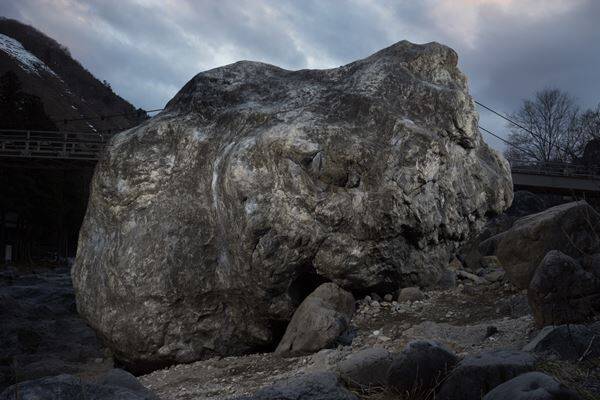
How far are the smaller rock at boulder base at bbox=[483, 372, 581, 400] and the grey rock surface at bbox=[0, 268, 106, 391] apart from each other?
14.2 ft

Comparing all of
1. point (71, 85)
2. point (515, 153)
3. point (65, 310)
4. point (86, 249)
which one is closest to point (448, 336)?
point (86, 249)

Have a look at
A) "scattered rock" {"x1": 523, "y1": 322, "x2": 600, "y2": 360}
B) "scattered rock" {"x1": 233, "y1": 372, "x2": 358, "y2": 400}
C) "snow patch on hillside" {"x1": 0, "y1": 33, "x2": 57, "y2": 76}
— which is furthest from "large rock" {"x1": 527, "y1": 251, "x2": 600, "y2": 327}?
"snow patch on hillside" {"x1": 0, "y1": 33, "x2": 57, "y2": 76}

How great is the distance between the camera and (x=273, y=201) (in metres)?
6.21

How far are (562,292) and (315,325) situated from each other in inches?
88.4

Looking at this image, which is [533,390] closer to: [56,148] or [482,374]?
[482,374]

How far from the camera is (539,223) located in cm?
632

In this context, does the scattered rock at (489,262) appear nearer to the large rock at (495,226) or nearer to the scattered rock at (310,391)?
the large rock at (495,226)

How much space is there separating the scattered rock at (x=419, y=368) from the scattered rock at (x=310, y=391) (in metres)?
0.30

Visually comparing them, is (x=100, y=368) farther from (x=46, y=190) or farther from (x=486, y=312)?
(x=46, y=190)

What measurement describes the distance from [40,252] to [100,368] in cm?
2913

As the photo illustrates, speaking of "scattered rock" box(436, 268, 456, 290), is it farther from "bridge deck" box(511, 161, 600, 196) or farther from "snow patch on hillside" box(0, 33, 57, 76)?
"snow patch on hillside" box(0, 33, 57, 76)

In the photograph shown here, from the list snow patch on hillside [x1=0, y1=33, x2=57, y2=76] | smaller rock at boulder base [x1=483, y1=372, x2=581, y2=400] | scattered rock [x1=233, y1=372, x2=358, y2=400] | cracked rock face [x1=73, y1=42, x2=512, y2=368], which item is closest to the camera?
smaller rock at boulder base [x1=483, y1=372, x2=581, y2=400]

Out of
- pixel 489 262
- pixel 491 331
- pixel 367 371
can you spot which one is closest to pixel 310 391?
pixel 367 371

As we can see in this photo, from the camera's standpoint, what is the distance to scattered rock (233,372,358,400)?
138 inches
